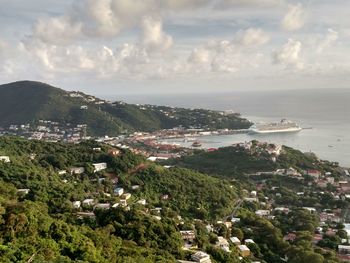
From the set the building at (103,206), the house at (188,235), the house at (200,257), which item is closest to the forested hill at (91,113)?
the building at (103,206)

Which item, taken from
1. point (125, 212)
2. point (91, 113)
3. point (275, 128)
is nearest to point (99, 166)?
point (125, 212)

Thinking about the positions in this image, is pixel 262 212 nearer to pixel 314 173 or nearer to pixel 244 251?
pixel 244 251

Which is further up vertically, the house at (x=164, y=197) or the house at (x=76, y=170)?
the house at (x=76, y=170)

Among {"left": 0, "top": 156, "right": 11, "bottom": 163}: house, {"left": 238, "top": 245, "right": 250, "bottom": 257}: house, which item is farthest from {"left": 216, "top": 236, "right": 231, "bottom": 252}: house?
{"left": 0, "top": 156, "right": 11, "bottom": 163}: house

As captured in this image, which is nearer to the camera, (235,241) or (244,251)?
(244,251)

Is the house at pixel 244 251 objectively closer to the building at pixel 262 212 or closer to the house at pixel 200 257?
the house at pixel 200 257
